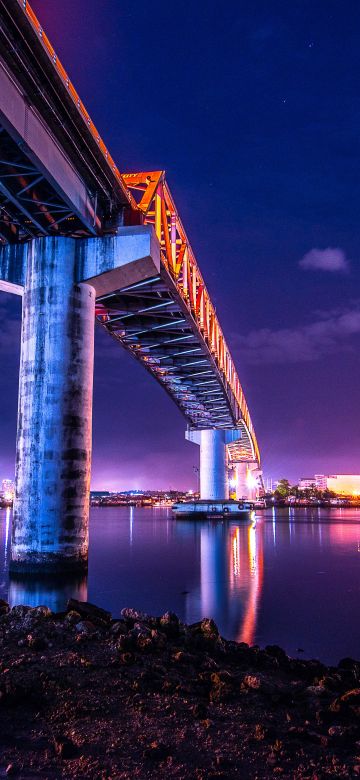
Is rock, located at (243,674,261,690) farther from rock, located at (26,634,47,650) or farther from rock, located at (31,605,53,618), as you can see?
rock, located at (31,605,53,618)

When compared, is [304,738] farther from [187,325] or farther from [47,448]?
[187,325]

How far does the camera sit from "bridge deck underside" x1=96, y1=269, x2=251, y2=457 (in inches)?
1326

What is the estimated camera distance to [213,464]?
81.1m

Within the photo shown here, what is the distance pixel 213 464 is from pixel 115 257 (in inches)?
2359

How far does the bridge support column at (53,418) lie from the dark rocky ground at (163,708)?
33.8ft

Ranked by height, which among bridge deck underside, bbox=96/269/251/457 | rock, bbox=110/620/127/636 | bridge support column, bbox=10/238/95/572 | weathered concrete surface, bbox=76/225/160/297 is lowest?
rock, bbox=110/620/127/636

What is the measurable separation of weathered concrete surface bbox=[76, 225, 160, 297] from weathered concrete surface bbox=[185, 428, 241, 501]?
5885cm

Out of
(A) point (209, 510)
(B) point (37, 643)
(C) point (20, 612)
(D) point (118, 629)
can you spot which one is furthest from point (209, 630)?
(A) point (209, 510)

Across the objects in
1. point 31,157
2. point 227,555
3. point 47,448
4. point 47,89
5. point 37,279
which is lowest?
point 227,555

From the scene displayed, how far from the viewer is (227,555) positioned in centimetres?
3481

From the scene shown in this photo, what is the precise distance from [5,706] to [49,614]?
14.3 feet

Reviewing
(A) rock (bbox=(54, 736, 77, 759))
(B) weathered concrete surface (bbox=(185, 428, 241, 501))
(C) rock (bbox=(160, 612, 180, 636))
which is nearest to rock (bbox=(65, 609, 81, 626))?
(C) rock (bbox=(160, 612, 180, 636))

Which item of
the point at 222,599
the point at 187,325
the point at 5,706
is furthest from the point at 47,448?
the point at 187,325

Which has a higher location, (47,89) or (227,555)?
(47,89)
